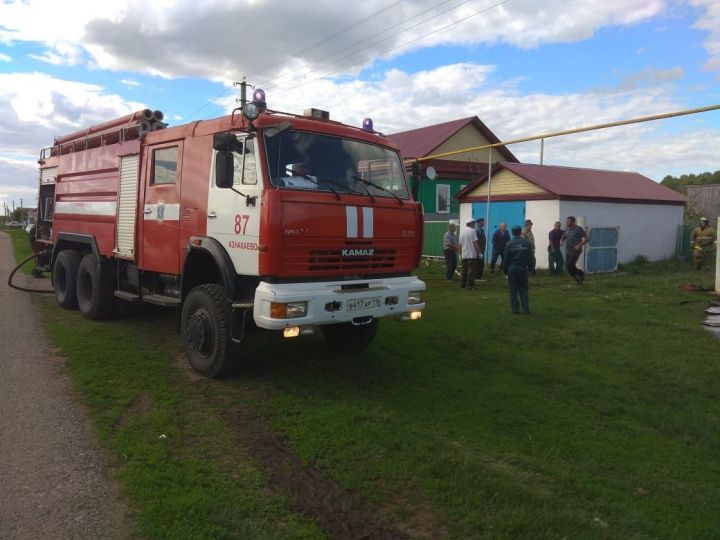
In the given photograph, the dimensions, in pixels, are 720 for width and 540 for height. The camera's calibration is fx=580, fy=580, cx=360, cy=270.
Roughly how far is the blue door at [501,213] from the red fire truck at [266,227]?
12.7 m

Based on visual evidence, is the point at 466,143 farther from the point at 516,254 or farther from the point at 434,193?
the point at 516,254

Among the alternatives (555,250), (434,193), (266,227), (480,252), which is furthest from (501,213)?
(266,227)

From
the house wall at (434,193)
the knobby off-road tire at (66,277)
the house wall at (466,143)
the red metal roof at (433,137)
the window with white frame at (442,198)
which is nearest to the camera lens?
the knobby off-road tire at (66,277)

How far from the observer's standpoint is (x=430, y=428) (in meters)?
5.08

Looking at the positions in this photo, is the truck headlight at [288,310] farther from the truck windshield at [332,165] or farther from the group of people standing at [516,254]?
the group of people standing at [516,254]

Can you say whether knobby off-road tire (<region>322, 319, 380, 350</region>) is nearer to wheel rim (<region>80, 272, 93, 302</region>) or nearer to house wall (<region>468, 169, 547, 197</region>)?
wheel rim (<region>80, 272, 93, 302</region>)

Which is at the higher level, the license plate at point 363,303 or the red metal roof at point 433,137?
the red metal roof at point 433,137

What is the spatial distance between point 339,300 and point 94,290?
496 cm

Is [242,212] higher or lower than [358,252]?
higher

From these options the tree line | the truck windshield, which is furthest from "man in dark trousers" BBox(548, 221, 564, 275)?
the tree line

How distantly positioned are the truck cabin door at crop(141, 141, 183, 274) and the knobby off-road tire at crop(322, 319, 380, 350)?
2.08 meters

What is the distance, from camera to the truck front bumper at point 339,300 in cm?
523

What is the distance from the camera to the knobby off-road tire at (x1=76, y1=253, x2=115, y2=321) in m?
8.69

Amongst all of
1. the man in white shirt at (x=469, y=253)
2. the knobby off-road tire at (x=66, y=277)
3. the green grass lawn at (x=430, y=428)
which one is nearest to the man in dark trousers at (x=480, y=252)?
the man in white shirt at (x=469, y=253)
